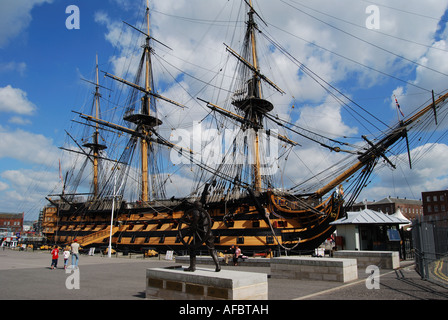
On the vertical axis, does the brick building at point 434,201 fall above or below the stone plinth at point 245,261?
above

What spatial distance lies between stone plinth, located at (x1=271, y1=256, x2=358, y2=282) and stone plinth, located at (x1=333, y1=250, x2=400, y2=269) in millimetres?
3692

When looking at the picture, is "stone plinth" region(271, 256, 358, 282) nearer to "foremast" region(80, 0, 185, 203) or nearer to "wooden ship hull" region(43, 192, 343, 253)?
"wooden ship hull" region(43, 192, 343, 253)

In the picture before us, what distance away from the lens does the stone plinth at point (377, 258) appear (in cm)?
1445

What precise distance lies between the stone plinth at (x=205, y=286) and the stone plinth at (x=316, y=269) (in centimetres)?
461

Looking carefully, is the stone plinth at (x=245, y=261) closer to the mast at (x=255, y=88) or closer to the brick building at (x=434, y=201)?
the mast at (x=255, y=88)

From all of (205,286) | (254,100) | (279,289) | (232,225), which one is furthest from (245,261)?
(254,100)

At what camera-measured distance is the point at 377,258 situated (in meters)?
14.7

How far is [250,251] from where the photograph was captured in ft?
79.0

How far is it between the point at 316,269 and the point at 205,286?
5809 millimetres

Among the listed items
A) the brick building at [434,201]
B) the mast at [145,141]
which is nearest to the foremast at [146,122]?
the mast at [145,141]
